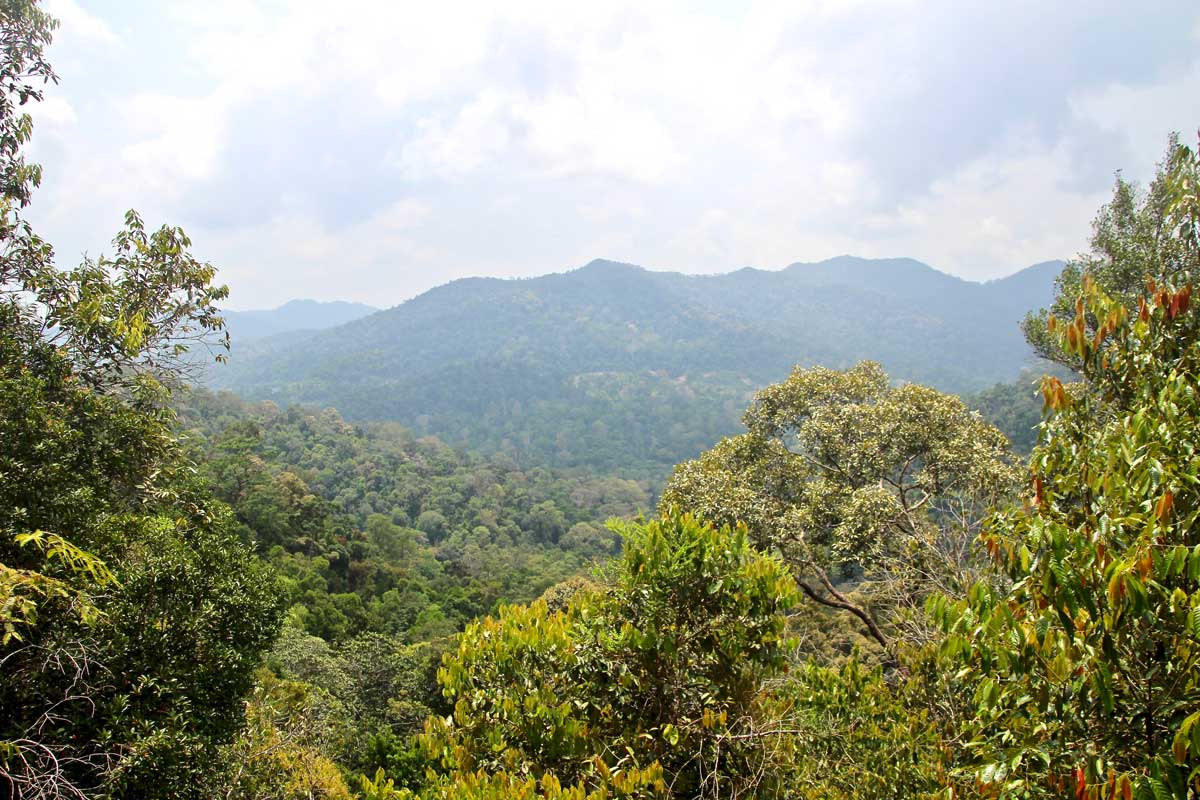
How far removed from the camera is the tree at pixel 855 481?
290 inches

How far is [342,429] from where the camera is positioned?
75.9 metres

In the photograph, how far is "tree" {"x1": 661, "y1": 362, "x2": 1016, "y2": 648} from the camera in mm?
7367

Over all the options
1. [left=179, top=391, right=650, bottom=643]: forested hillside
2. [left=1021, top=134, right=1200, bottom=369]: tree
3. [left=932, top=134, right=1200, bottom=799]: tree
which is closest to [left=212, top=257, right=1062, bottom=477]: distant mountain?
[left=179, top=391, right=650, bottom=643]: forested hillside

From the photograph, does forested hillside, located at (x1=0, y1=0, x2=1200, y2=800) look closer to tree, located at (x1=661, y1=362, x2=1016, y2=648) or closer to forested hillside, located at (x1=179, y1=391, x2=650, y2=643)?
tree, located at (x1=661, y1=362, x2=1016, y2=648)

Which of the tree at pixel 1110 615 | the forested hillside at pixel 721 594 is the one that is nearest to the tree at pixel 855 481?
the forested hillside at pixel 721 594

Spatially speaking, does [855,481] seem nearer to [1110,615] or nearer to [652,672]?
[652,672]

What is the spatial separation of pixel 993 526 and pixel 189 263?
6864mm

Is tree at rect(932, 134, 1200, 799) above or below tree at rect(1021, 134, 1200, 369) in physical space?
below

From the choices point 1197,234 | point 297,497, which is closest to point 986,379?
point 297,497

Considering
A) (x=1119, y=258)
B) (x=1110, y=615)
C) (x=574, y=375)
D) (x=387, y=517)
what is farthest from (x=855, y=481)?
(x=574, y=375)

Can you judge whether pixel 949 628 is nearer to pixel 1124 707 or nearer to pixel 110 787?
pixel 1124 707

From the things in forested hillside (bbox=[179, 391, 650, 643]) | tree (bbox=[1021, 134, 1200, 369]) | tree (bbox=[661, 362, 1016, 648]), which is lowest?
forested hillside (bbox=[179, 391, 650, 643])

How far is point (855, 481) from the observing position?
28.3 ft

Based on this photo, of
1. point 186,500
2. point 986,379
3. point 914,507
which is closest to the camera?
point 186,500
